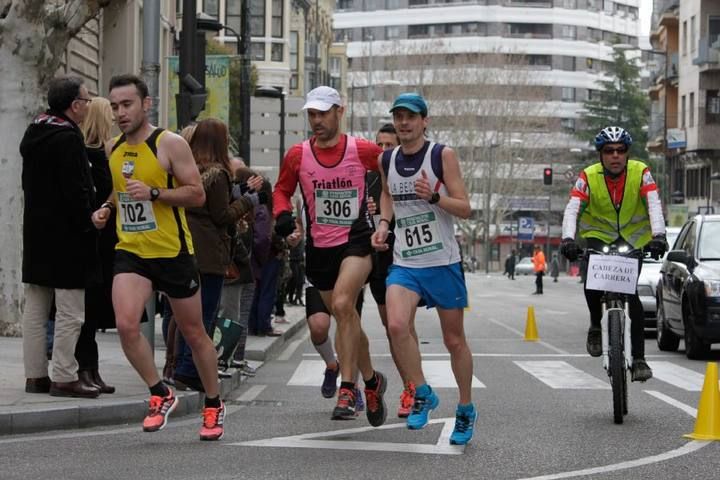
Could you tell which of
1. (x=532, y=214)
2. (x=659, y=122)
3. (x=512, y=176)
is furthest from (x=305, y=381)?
(x=532, y=214)

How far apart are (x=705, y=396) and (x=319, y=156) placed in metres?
2.74

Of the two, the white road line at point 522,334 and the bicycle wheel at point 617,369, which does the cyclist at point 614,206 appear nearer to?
the bicycle wheel at point 617,369

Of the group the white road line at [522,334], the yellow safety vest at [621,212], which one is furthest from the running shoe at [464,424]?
the white road line at [522,334]

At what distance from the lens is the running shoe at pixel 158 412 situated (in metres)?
9.55

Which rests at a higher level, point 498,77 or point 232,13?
point 498,77

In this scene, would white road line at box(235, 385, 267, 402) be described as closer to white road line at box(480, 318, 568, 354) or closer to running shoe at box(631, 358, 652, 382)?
running shoe at box(631, 358, 652, 382)

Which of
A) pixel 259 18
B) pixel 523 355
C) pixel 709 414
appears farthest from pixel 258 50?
pixel 709 414

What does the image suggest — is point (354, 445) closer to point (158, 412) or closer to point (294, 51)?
point (158, 412)

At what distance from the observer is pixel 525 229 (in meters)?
110

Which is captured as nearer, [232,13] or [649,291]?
[649,291]

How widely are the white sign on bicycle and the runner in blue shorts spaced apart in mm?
1747

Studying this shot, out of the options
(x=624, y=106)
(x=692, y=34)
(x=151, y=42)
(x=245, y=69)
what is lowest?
(x=151, y=42)

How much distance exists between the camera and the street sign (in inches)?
4345

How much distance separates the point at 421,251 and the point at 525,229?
101m
